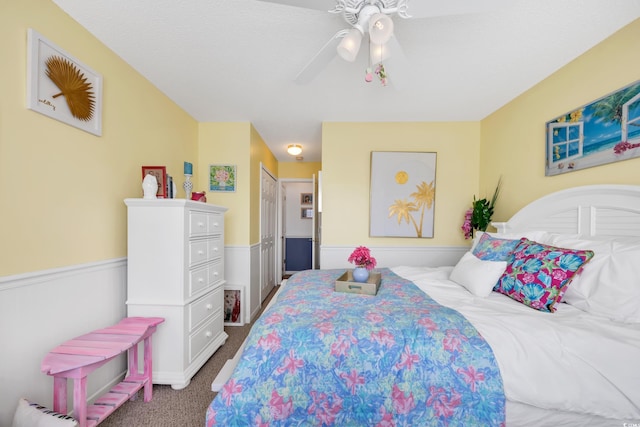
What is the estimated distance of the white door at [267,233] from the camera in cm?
375

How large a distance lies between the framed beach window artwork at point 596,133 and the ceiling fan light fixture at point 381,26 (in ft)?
5.23

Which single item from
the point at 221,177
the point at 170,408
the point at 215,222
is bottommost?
the point at 170,408

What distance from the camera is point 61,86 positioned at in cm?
144

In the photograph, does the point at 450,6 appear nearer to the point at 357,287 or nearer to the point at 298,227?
the point at 357,287

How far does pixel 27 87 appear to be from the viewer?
1.27 metres

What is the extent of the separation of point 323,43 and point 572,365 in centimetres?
221

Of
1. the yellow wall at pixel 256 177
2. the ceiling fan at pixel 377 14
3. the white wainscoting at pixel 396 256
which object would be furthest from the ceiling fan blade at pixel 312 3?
the white wainscoting at pixel 396 256

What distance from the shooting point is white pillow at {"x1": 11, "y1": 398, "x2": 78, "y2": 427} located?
1092mm

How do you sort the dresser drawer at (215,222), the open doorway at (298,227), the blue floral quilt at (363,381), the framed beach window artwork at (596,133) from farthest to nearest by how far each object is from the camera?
1. the open doorway at (298,227)
2. the dresser drawer at (215,222)
3. the framed beach window artwork at (596,133)
4. the blue floral quilt at (363,381)

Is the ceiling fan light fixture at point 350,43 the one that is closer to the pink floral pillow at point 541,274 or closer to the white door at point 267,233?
the pink floral pillow at point 541,274

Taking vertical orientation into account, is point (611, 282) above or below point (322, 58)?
below

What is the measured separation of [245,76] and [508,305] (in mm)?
2478

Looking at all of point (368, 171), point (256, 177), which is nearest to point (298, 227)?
point (256, 177)

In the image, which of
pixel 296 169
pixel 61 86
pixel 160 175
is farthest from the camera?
pixel 296 169
